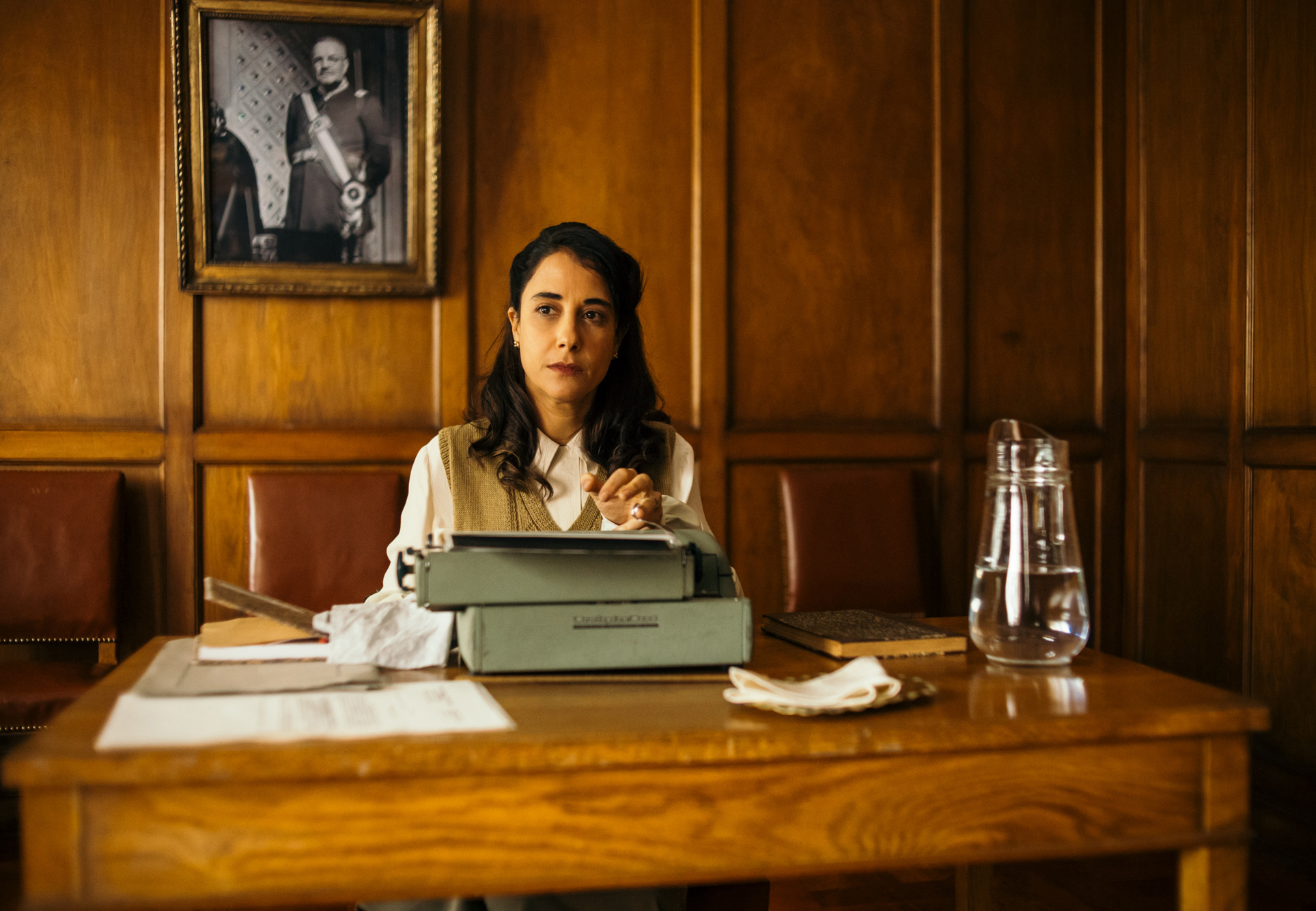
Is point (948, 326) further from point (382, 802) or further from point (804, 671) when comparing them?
point (382, 802)

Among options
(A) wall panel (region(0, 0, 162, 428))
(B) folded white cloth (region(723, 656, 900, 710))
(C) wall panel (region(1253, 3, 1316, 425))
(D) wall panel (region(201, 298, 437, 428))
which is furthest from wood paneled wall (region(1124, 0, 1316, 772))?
(A) wall panel (region(0, 0, 162, 428))

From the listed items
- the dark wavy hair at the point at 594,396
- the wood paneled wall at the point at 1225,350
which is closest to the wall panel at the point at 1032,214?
the wood paneled wall at the point at 1225,350

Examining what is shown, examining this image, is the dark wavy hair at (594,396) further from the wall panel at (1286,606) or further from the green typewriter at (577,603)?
A: the wall panel at (1286,606)

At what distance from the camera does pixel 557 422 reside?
2107mm

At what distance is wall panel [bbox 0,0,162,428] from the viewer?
2900mm

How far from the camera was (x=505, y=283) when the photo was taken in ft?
10.2

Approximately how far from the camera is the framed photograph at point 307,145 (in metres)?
2.92

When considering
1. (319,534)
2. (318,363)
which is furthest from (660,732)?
(318,363)

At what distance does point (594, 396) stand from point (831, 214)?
1.49m

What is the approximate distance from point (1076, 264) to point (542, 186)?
189 cm

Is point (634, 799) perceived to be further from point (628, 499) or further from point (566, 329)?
point (566, 329)

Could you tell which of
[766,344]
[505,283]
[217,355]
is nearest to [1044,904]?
[766,344]

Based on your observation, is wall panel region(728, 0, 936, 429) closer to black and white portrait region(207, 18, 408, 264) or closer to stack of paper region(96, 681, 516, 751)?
black and white portrait region(207, 18, 408, 264)

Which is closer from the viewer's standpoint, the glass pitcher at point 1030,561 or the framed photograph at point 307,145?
the glass pitcher at point 1030,561
